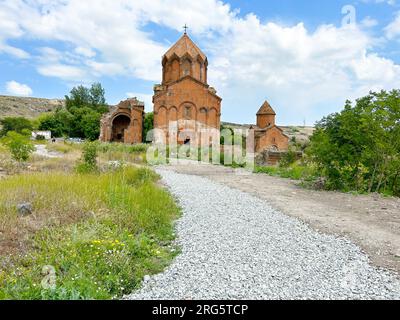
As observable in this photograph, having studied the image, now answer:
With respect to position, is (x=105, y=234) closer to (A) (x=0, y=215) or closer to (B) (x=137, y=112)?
(A) (x=0, y=215)

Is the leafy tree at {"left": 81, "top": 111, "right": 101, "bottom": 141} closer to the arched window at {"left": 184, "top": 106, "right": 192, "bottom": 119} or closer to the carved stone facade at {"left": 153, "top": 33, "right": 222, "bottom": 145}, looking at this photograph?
the carved stone facade at {"left": 153, "top": 33, "right": 222, "bottom": 145}

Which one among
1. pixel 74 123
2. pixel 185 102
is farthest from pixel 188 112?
pixel 74 123

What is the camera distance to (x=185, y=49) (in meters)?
36.6

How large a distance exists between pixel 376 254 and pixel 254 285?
2.36 metres

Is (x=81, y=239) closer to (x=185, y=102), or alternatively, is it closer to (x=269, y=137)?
(x=185, y=102)

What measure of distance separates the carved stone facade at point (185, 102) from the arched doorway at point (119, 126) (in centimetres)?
1153

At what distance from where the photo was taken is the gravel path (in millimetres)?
3748

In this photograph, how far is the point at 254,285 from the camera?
3.88 m

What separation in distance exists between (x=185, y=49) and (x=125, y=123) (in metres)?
15.6

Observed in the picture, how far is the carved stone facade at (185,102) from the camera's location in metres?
34.6

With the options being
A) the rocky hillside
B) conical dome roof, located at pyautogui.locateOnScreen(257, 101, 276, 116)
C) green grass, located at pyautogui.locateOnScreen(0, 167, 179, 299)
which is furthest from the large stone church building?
the rocky hillside

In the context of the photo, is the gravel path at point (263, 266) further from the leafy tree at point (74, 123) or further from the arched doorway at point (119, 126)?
the leafy tree at point (74, 123)
